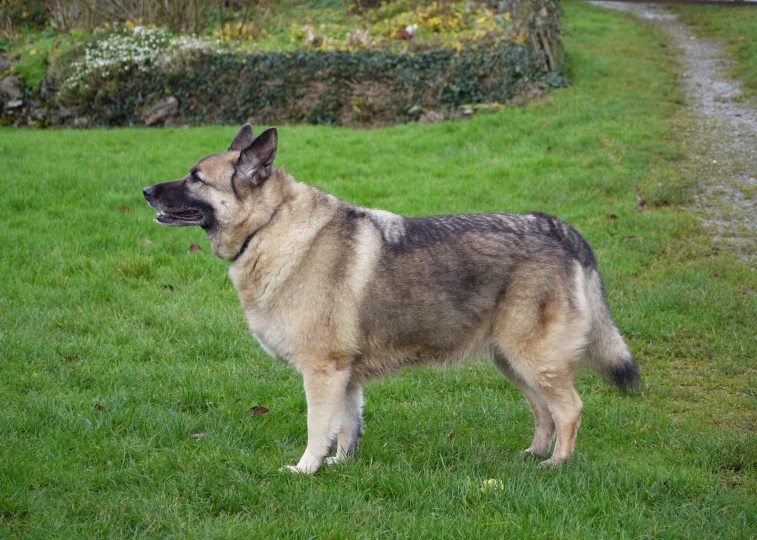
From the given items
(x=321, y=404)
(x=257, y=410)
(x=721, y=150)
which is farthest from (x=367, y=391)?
(x=721, y=150)

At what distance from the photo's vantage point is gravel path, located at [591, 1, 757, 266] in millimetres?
8492

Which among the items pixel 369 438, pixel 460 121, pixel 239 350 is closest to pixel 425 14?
pixel 460 121

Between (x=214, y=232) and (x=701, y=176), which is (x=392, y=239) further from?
(x=701, y=176)

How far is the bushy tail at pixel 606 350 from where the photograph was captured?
178 inches

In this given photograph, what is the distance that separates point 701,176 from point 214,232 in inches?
297

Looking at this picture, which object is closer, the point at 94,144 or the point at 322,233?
the point at 322,233

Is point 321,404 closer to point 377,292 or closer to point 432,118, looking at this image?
point 377,292

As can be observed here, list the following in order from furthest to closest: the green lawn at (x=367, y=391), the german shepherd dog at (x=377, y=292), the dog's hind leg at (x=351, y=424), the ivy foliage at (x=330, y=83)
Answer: the ivy foliage at (x=330, y=83) < the dog's hind leg at (x=351, y=424) < the german shepherd dog at (x=377, y=292) < the green lawn at (x=367, y=391)

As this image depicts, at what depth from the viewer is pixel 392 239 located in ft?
14.9

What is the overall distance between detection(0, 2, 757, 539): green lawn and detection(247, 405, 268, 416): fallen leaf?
6cm

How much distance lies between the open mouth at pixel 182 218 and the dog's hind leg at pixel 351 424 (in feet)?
4.50

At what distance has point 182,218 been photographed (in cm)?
454

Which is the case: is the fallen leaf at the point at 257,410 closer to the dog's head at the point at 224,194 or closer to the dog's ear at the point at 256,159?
the dog's head at the point at 224,194

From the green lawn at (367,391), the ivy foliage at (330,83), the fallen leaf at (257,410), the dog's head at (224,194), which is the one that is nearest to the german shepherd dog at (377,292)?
the dog's head at (224,194)
